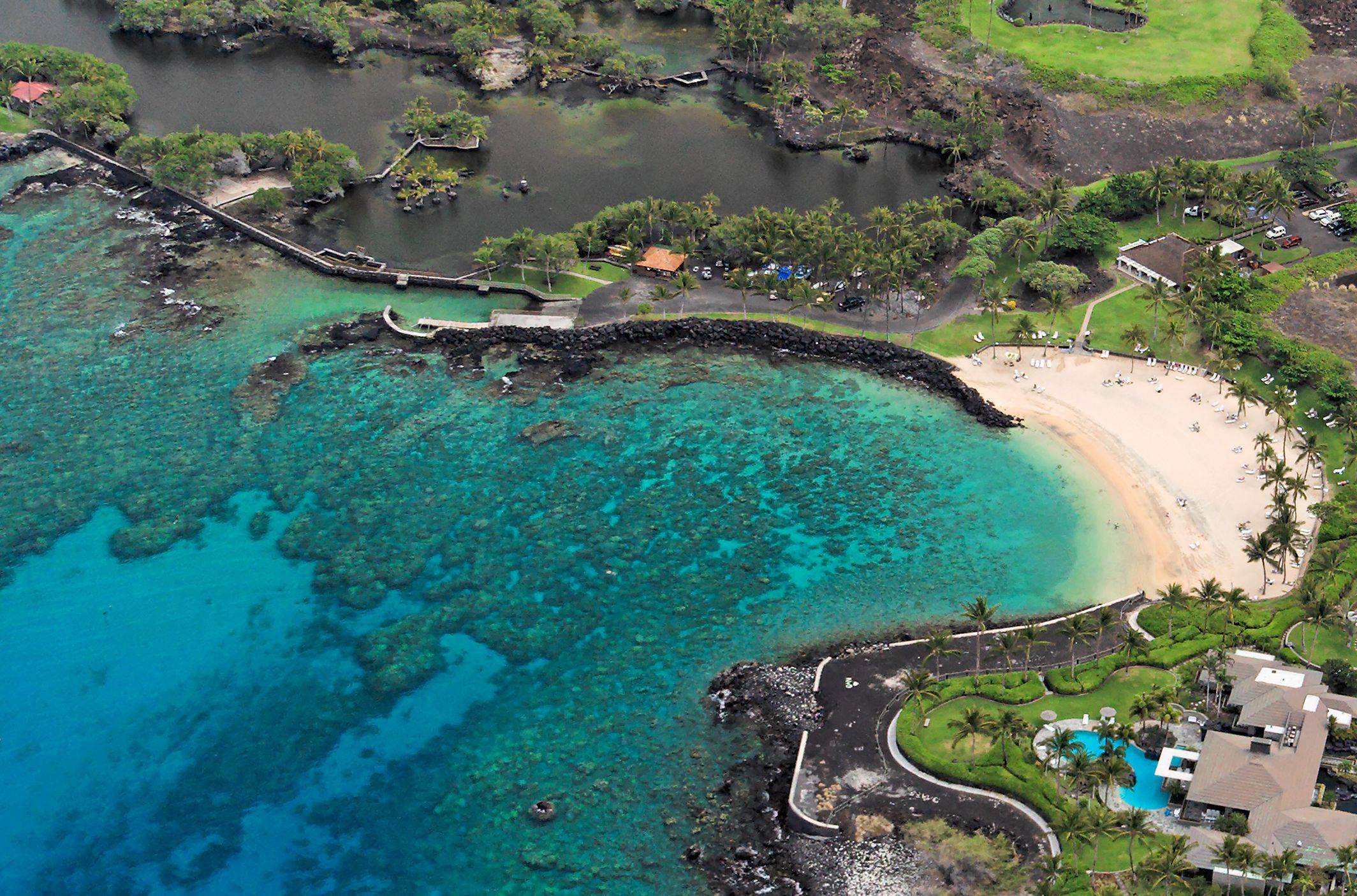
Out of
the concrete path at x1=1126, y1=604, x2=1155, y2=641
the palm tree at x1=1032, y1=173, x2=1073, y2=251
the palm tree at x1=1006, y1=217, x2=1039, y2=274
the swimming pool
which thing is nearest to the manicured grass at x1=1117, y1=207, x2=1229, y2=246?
the palm tree at x1=1032, y1=173, x2=1073, y2=251

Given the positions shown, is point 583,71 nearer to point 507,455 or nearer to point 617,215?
point 617,215

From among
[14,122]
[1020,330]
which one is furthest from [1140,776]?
[14,122]

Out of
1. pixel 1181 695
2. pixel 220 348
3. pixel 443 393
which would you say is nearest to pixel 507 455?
pixel 443 393

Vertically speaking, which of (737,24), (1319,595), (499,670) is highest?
(737,24)

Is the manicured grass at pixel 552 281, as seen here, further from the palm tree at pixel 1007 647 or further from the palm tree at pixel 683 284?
the palm tree at pixel 1007 647

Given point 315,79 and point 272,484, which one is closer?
point 272,484

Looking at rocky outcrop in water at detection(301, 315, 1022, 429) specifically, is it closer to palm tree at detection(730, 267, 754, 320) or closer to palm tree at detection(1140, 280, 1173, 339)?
palm tree at detection(730, 267, 754, 320)

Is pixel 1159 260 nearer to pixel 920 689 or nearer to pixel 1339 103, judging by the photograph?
pixel 1339 103
